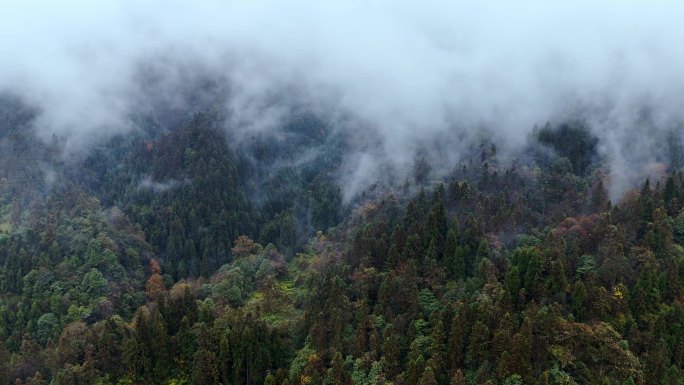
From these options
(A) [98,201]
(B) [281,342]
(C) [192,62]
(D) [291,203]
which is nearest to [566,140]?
(D) [291,203]

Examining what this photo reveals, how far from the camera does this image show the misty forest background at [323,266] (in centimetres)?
7056

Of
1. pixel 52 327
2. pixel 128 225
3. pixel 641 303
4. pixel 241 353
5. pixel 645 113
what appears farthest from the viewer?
pixel 128 225

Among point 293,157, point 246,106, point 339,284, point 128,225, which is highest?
point 246,106

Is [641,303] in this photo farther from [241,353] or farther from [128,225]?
[128,225]

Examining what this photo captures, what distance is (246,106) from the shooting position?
167m

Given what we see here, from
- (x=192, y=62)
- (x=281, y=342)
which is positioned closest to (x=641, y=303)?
(x=281, y=342)

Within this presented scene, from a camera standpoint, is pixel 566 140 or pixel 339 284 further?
pixel 566 140

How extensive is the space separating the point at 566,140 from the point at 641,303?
57973mm

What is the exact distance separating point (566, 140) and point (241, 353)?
234ft

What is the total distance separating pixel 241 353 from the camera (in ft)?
273

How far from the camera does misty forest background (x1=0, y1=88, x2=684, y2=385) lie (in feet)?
232

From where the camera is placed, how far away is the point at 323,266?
4006 inches

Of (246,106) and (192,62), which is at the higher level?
(192,62)

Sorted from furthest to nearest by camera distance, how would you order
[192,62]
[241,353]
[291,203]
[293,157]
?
[192,62], [293,157], [291,203], [241,353]
